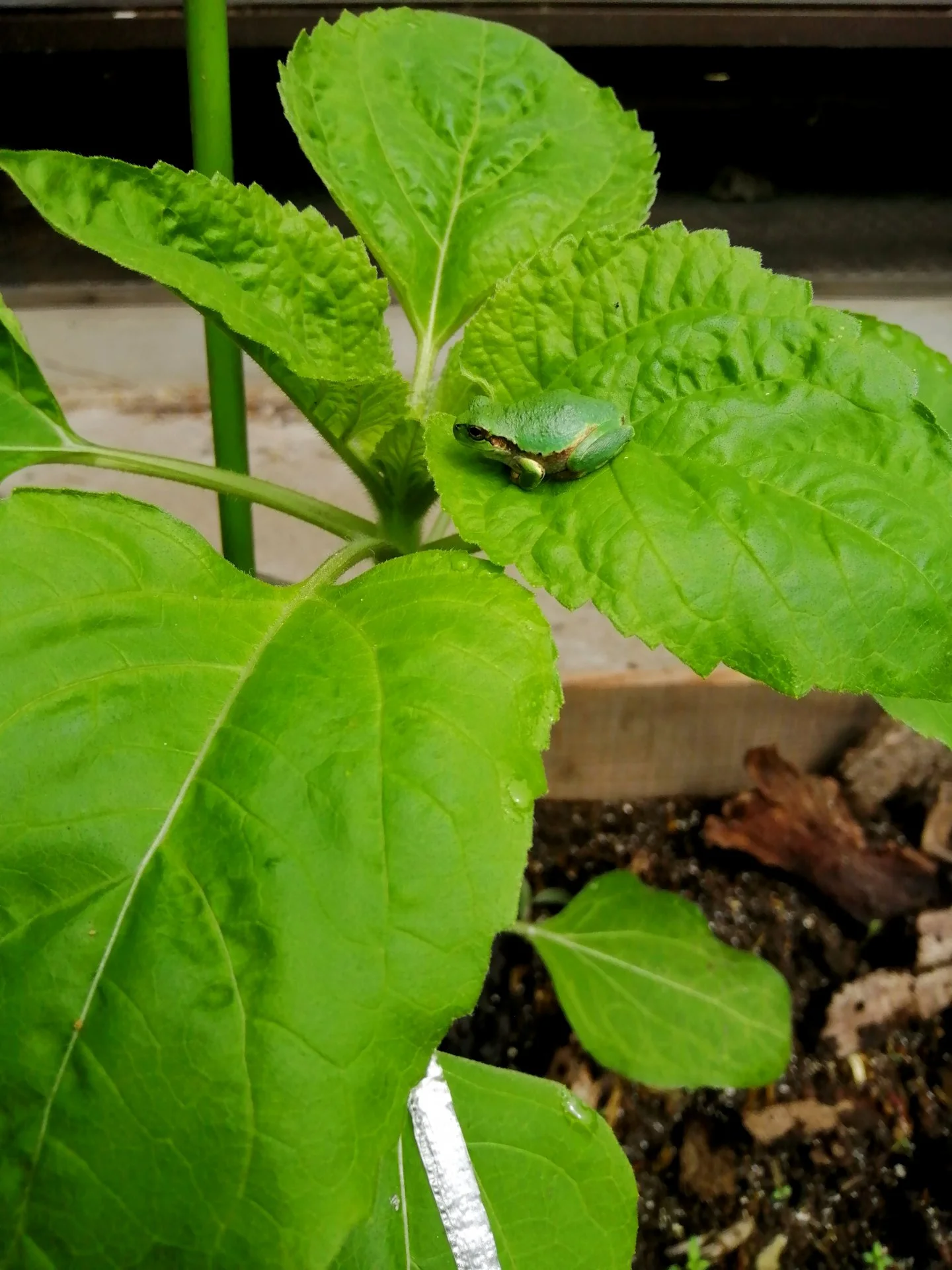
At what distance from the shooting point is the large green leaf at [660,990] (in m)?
0.84

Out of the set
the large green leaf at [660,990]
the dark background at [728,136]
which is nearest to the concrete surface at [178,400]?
the dark background at [728,136]

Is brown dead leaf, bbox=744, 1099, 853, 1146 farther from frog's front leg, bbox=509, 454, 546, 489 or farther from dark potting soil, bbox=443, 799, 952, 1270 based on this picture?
frog's front leg, bbox=509, 454, 546, 489

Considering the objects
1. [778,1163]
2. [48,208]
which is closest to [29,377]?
[48,208]

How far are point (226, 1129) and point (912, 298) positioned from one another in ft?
5.43

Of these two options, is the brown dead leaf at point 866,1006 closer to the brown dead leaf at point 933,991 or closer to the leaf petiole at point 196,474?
the brown dead leaf at point 933,991

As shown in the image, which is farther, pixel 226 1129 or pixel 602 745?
pixel 602 745

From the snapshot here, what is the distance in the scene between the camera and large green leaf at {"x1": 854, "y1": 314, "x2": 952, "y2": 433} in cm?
69

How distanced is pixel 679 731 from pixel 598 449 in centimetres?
64

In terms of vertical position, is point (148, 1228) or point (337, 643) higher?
point (337, 643)

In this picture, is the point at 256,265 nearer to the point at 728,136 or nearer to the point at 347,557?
the point at 347,557

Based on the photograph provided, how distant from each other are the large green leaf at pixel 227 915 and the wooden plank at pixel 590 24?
108 centimetres

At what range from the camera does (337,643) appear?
1.56 feet

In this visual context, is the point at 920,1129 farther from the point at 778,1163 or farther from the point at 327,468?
the point at 327,468

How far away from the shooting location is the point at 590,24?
1242 millimetres
